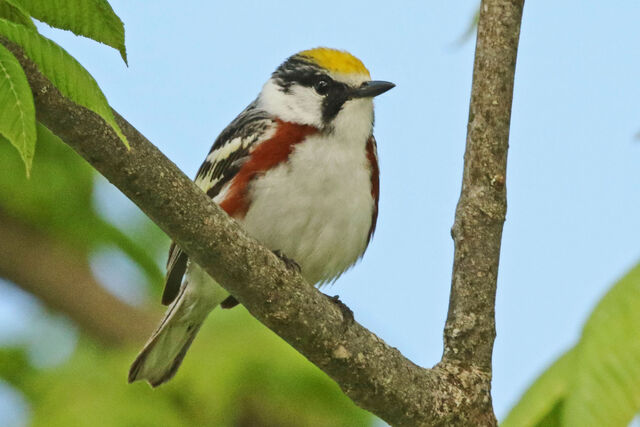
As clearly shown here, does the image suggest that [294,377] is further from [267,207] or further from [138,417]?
[267,207]

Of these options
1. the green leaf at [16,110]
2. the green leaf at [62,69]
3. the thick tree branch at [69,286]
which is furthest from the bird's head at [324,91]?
the green leaf at [16,110]

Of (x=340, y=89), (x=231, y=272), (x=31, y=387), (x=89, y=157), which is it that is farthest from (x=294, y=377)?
(x=89, y=157)

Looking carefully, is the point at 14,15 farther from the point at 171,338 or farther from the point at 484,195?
the point at 171,338

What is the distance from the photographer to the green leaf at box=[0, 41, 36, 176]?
5.71ft

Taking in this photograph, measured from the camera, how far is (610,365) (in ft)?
5.89

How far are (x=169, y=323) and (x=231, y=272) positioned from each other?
216 cm

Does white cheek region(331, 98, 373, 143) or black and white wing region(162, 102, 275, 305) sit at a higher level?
white cheek region(331, 98, 373, 143)

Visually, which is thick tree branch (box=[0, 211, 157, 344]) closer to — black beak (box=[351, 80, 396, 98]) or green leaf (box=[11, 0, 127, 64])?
black beak (box=[351, 80, 396, 98])

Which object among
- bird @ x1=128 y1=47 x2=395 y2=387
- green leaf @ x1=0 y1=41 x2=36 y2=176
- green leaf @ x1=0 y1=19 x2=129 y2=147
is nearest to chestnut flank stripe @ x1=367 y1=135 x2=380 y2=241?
bird @ x1=128 y1=47 x2=395 y2=387

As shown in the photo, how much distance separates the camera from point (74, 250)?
710 centimetres

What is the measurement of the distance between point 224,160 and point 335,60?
0.89 metres

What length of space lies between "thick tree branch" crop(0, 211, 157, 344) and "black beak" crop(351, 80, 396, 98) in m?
2.81

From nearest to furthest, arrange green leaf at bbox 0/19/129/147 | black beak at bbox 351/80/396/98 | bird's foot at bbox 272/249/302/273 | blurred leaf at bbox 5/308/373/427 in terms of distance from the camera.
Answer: green leaf at bbox 0/19/129/147 < bird's foot at bbox 272/249/302/273 < black beak at bbox 351/80/396/98 < blurred leaf at bbox 5/308/373/427

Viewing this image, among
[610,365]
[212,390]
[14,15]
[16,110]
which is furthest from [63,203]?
[610,365]
